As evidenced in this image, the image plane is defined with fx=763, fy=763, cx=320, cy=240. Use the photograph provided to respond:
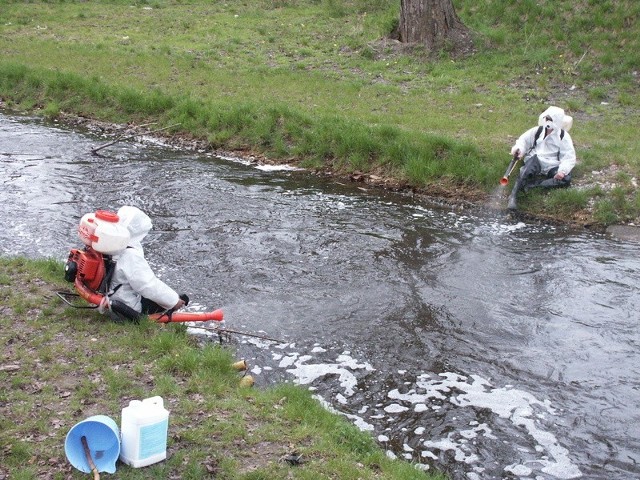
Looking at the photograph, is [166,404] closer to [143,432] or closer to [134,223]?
[143,432]

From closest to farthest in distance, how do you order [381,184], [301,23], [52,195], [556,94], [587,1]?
1. [52,195]
2. [381,184]
3. [556,94]
4. [587,1]
5. [301,23]

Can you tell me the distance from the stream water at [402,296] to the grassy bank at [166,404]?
2.13ft

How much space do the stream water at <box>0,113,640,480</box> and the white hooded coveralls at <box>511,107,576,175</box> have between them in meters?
1.22

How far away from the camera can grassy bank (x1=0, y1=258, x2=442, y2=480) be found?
5750mm

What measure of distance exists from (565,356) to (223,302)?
405cm

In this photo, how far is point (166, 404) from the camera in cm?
660

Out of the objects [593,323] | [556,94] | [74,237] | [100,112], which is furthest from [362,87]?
[593,323]

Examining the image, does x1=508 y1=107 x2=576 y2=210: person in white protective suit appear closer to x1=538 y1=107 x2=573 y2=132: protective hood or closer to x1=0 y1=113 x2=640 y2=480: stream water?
x1=538 y1=107 x2=573 y2=132: protective hood

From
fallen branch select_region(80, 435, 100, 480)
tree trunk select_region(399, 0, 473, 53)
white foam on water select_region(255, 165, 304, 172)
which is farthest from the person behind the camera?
tree trunk select_region(399, 0, 473, 53)

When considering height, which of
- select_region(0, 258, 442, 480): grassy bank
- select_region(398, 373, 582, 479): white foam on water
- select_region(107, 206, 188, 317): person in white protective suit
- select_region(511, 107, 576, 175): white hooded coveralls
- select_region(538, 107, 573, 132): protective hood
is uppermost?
select_region(538, 107, 573, 132): protective hood

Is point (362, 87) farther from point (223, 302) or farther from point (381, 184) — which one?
point (223, 302)

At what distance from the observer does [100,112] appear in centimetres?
1809

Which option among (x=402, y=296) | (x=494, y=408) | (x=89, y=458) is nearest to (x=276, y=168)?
(x=402, y=296)

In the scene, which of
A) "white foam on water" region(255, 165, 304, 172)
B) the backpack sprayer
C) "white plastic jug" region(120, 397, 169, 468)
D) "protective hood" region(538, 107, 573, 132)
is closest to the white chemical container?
the backpack sprayer
